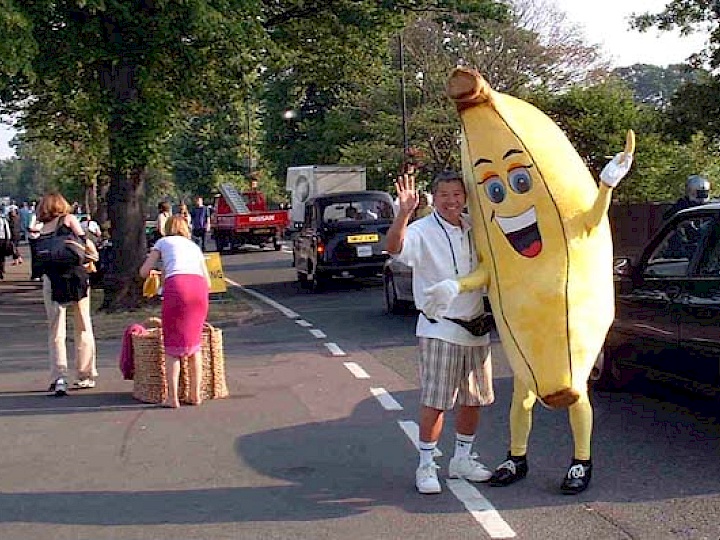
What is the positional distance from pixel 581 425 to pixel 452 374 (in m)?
0.80

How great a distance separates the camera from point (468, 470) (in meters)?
6.55

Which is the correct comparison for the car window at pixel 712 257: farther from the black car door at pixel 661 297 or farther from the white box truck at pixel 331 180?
the white box truck at pixel 331 180

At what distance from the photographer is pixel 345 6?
1948cm

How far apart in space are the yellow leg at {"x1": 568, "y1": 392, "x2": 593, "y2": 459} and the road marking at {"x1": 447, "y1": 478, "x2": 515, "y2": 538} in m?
0.64

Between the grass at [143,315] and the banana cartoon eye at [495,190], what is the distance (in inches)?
393

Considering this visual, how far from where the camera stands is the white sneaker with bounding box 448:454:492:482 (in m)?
6.51

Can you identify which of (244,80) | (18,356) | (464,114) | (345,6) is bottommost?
(18,356)

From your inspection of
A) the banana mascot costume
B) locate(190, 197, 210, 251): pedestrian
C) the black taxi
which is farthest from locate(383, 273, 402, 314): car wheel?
locate(190, 197, 210, 251): pedestrian

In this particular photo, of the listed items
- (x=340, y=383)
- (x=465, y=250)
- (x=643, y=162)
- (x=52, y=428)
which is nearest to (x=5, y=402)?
(x=52, y=428)

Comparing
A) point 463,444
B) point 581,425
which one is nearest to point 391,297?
point 463,444

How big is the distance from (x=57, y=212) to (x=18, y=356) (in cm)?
383

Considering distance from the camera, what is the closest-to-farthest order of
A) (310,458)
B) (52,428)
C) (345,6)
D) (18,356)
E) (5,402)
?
(310,458) < (52,428) < (5,402) < (18,356) < (345,6)

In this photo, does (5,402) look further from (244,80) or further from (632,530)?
(244,80)

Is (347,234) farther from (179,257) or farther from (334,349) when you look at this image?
(179,257)
